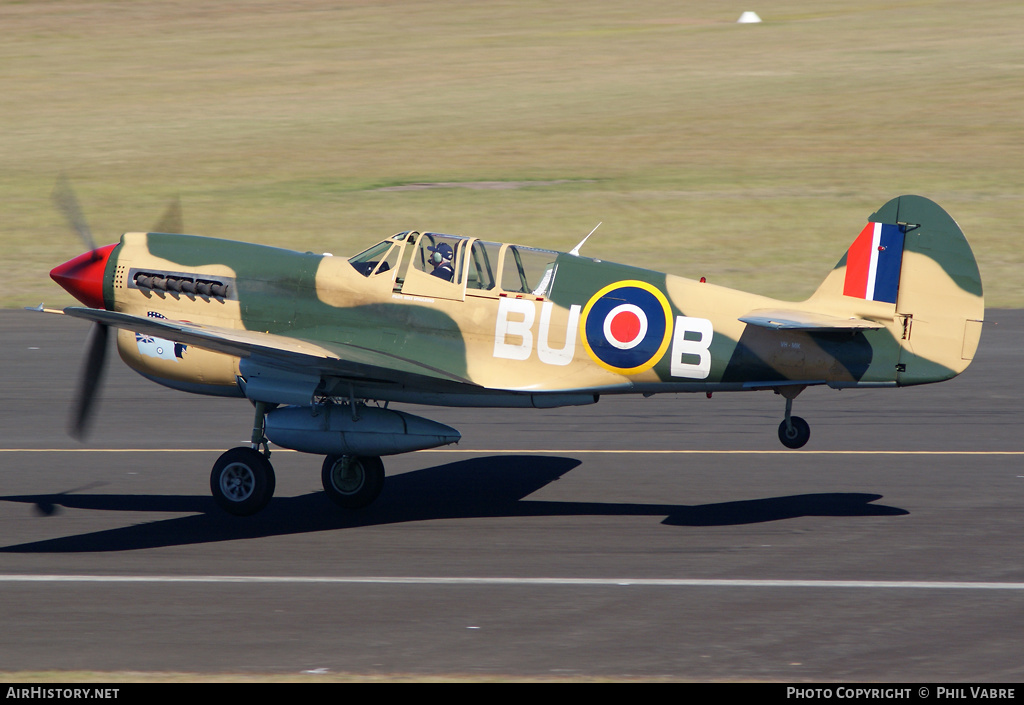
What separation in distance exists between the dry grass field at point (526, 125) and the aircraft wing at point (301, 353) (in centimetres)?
1547

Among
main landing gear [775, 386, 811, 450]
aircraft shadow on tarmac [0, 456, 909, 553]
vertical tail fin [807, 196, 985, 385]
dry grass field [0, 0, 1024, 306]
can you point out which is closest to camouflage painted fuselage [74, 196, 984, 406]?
vertical tail fin [807, 196, 985, 385]

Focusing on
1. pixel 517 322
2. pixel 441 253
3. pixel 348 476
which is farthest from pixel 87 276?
pixel 517 322

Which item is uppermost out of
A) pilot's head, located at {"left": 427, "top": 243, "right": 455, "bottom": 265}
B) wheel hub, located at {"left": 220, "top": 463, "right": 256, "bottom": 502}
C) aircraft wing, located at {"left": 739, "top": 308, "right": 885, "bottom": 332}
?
pilot's head, located at {"left": 427, "top": 243, "right": 455, "bottom": 265}

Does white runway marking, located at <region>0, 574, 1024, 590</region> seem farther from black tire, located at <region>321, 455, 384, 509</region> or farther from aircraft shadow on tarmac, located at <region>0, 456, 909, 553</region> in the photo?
A: black tire, located at <region>321, 455, 384, 509</region>

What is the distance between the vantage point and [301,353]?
10.2 m

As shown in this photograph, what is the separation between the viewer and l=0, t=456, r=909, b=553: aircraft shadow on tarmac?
10.6 meters

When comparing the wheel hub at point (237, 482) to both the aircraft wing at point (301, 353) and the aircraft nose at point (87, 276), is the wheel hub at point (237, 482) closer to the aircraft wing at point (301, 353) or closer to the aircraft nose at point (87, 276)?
the aircraft wing at point (301, 353)

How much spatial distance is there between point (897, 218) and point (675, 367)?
2.45 meters

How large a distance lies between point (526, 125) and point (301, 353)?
109 ft

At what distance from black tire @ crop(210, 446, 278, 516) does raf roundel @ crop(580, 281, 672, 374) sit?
3243mm

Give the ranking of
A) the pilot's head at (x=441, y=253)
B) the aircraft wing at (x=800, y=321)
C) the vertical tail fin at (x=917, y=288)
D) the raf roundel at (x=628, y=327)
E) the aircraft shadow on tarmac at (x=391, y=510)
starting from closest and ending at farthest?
1. the aircraft wing at (x=800, y=321)
2. the vertical tail fin at (x=917, y=288)
3. the aircraft shadow on tarmac at (x=391, y=510)
4. the raf roundel at (x=628, y=327)
5. the pilot's head at (x=441, y=253)

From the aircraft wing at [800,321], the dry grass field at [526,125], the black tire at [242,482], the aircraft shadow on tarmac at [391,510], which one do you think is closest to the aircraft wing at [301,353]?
the black tire at [242,482]

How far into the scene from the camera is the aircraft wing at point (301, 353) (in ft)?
32.7
